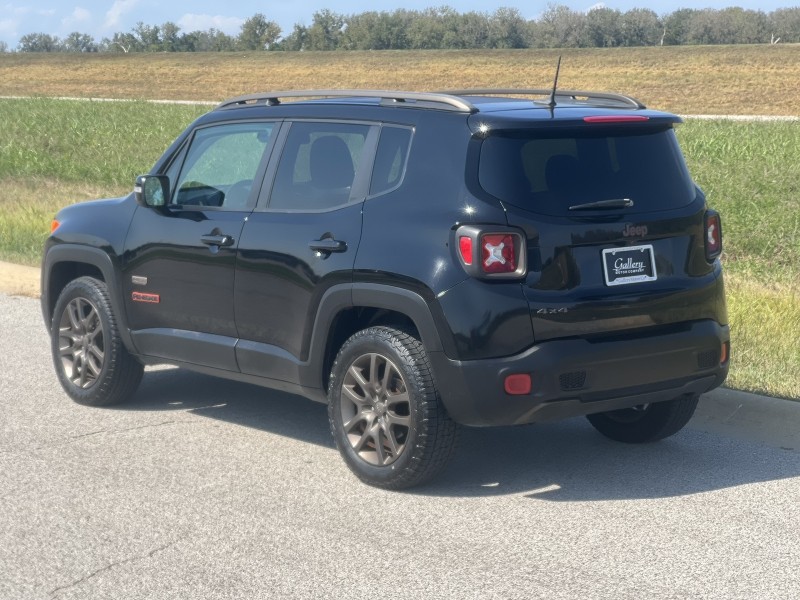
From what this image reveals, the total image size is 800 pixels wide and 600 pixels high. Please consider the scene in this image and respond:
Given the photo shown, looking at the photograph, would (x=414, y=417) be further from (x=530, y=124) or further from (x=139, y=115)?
(x=139, y=115)

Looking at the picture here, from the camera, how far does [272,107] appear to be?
6715mm

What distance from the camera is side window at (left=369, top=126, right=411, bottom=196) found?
5.88m

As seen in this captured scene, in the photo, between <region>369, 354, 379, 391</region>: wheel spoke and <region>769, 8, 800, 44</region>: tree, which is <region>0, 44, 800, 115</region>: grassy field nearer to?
<region>769, 8, 800, 44</region>: tree

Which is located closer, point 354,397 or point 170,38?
point 354,397

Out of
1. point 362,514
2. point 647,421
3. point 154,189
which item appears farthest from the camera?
point 154,189

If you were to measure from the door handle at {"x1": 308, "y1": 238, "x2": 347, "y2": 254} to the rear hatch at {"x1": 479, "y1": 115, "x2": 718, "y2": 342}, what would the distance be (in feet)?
2.60

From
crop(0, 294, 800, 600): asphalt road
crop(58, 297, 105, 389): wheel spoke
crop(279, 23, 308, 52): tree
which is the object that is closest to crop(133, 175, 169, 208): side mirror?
crop(58, 297, 105, 389): wheel spoke

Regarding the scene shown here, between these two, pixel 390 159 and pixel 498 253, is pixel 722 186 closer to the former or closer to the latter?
pixel 390 159

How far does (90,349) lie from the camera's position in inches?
296

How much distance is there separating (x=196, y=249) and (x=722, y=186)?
1194 centimetres

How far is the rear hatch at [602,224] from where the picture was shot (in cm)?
547

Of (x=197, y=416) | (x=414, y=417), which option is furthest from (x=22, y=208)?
(x=414, y=417)

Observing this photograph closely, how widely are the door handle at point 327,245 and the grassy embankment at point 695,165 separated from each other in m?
2.71

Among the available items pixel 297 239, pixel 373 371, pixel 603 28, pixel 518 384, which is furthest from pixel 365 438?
pixel 603 28
